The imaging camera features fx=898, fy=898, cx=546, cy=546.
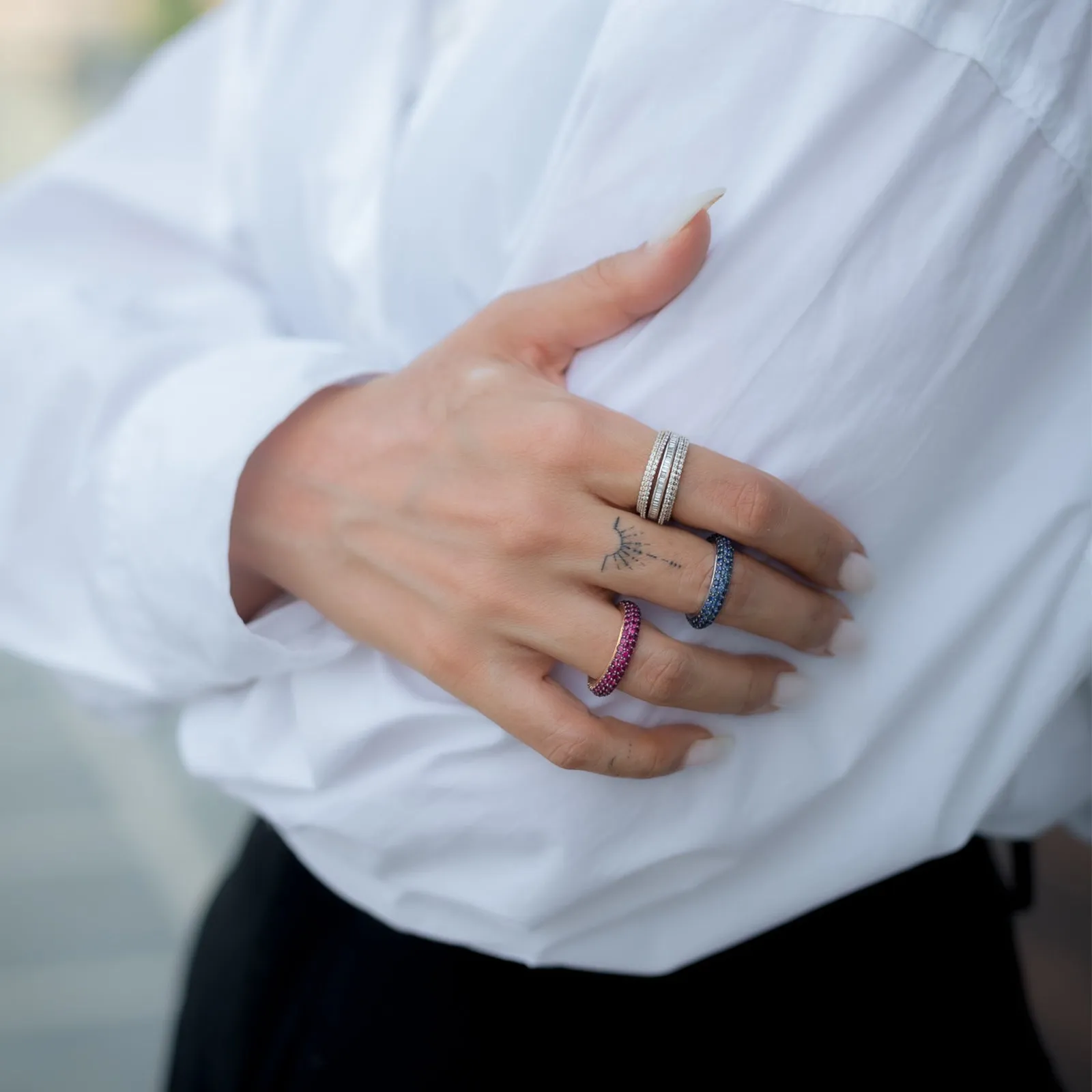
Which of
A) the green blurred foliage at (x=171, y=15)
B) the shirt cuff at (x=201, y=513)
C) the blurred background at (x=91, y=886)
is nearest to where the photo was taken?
the shirt cuff at (x=201, y=513)

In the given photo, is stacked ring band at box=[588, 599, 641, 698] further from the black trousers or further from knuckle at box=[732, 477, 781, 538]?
the black trousers

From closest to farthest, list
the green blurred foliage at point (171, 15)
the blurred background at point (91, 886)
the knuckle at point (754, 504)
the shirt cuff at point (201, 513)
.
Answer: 1. the knuckle at point (754, 504)
2. the shirt cuff at point (201, 513)
3. the blurred background at point (91, 886)
4. the green blurred foliage at point (171, 15)

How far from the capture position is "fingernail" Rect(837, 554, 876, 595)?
512mm

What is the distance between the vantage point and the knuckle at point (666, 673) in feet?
1.60

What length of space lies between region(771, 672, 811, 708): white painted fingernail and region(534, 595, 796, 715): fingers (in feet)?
0.09

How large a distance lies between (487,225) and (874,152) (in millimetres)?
254

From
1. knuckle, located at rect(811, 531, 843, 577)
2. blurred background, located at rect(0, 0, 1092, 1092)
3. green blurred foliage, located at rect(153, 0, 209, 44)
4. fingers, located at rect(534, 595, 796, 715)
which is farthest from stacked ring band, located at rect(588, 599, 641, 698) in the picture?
green blurred foliage, located at rect(153, 0, 209, 44)

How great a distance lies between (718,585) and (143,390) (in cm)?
48

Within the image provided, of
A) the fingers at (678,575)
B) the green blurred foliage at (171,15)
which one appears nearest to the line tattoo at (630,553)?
the fingers at (678,575)

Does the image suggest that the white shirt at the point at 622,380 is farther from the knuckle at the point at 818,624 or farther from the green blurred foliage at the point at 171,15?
the green blurred foliage at the point at 171,15

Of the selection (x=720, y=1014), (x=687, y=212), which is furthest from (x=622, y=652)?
(x=720, y=1014)

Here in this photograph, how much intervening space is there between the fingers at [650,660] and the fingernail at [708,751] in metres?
0.03

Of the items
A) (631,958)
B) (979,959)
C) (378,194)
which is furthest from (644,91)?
(979,959)

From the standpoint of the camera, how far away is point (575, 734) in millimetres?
497
